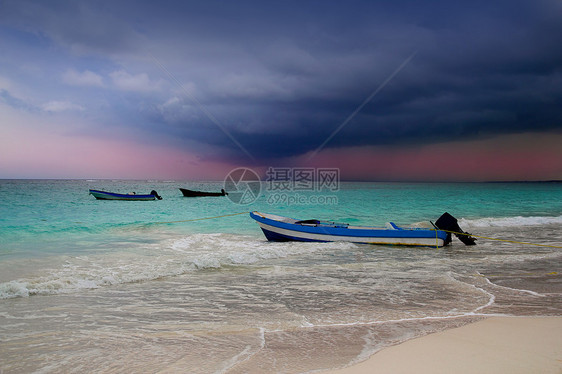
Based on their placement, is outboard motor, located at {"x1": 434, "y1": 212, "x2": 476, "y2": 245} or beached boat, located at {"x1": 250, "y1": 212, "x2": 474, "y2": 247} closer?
beached boat, located at {"x1": 250, "y1": 212, "x2": 474, "y2": 247}

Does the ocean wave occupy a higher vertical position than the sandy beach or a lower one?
lower

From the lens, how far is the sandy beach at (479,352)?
3.62m

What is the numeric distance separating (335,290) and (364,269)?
112 inches

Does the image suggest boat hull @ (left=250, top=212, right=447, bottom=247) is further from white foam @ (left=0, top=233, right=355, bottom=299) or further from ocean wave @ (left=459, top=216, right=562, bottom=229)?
ocean wave @ (left=459, top=216, right=562, bottom=229)

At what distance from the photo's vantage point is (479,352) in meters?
4.04

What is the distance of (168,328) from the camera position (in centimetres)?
527

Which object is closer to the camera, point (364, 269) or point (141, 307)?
point (141, 307)

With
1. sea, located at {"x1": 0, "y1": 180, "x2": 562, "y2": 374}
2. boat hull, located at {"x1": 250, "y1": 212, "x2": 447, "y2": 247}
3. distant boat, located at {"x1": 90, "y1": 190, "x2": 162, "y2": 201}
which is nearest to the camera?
sea, located at {"x1": 0, "y1": 180, "x2": 562, "y2": 374}

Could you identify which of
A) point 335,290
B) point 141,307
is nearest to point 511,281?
point 335,290

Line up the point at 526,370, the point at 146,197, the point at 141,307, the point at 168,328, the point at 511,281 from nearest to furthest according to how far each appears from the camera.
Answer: the point at 526,370 < the point at 168,328 < the point at 141,307 < the point at 511,281 < the point at 146,197

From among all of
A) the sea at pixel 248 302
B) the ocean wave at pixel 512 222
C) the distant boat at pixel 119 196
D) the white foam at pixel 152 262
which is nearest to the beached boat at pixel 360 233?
the white foam at pixel 152 262

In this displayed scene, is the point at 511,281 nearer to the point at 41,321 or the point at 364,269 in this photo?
the point at 364,269

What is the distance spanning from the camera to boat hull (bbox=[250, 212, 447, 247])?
14.6 metres

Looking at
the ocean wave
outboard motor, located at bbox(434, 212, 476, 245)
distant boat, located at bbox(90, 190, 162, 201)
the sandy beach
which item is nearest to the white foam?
outboard motor, located at bbox(434, 212, 476, 245)
